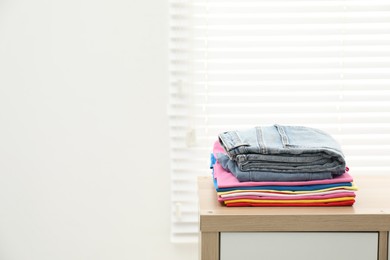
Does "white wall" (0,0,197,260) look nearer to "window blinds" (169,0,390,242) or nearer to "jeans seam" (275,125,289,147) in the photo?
"window blinds" (169,0,390,242)

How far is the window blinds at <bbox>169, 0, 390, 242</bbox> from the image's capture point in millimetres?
2047

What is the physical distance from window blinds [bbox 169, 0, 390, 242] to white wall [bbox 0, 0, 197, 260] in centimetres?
7

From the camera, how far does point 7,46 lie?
2.07 meters

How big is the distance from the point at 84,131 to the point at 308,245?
988 millimetres

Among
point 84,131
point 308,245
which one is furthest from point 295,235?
point 84,131

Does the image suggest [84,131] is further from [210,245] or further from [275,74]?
[210,245]

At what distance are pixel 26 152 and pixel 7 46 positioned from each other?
0.35 m

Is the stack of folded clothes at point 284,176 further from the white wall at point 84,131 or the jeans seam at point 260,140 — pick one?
the white wall at point 84,131

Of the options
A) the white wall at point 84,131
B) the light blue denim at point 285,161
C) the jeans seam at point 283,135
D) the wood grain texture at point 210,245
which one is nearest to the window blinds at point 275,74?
the white wall at point 84,131

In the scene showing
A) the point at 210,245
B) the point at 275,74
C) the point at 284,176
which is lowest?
the point at 210,245

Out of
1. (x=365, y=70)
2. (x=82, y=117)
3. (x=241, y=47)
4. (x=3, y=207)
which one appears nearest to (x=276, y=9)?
(x=241, y=47)

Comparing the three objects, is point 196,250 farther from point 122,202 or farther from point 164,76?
point 164,76

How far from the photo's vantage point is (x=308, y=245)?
1.34 meters

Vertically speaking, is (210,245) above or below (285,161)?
below
